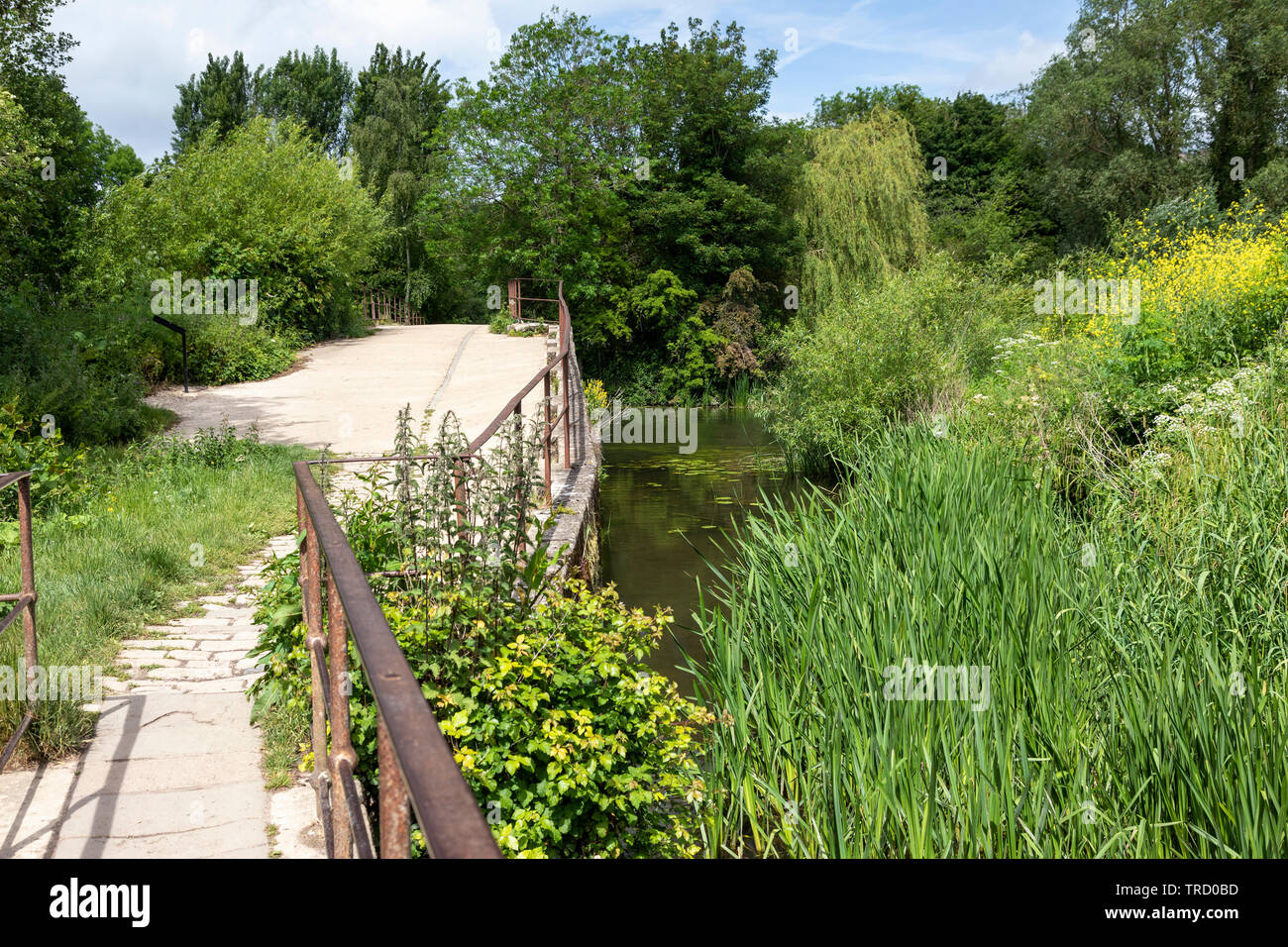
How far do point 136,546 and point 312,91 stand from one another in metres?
51.6

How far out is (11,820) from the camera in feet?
10.8

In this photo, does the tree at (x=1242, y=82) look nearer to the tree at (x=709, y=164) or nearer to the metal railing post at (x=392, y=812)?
the tree at (x=709, y=164)

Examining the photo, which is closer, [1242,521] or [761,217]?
[1242,521]

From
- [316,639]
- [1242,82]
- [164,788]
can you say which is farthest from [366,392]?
[1242,82]

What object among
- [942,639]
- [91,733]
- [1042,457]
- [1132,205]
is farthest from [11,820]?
[1132,205]

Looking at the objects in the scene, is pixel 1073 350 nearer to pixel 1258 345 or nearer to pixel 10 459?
pixel 1258 345

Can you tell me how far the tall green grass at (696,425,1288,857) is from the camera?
333 centimetres

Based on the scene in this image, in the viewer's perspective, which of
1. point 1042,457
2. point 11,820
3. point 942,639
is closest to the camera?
point 11,820

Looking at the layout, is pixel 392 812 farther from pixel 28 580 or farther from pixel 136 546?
pixel 136 546

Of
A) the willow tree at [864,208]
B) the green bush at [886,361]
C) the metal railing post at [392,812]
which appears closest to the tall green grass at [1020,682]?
the metal railing post at [392,812]

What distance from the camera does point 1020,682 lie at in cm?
425

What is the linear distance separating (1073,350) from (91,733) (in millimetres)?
10523

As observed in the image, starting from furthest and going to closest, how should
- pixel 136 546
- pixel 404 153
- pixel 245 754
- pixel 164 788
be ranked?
pixel 404 153 → pixel 136 546 → pixel 245 754 → pixel 164 788

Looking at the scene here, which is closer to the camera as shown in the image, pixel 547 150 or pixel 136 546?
pixel 136 546
